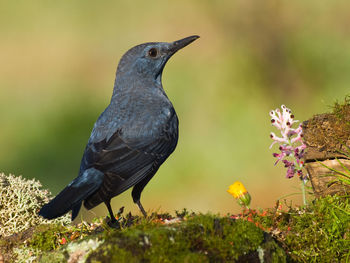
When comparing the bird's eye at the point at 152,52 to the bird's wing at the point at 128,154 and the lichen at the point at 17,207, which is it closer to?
the bird's wing at the point at 128,154

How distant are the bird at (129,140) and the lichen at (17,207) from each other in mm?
1265

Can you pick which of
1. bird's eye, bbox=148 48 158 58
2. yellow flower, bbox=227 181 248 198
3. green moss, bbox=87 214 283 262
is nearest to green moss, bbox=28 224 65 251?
green moss, bbox=87 214 283 262

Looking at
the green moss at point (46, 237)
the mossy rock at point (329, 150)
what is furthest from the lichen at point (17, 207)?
the mossy rock at point (329, 150)

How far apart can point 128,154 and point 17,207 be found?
1823mm

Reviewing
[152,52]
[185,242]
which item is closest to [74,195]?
[185,242]

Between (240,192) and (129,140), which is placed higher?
(129,140)

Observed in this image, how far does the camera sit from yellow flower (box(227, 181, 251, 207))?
5641 millimetres

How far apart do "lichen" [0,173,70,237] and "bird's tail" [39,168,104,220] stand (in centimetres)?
158

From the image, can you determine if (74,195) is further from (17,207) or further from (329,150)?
(329,150)

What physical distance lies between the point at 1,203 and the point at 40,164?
5193mm

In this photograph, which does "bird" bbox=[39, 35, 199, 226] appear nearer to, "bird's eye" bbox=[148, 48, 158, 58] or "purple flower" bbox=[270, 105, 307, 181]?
"bird's eye" bbox=[148, 48, 158, 58]

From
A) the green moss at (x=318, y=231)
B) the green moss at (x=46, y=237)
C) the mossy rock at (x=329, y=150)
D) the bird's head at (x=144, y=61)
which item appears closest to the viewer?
the green moss at (x=318, y=231)

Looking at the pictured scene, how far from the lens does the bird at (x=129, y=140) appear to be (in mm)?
5195

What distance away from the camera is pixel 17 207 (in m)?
6.55
